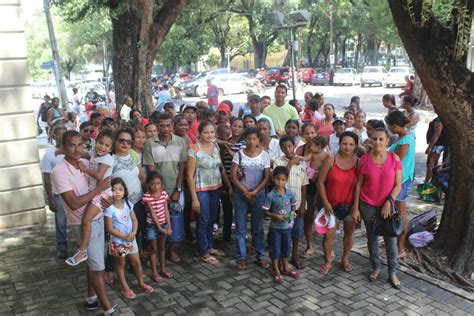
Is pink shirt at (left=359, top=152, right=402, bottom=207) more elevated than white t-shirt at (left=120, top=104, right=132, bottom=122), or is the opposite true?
white t-shirt at (left=120, top=104, right=132, bottom=122)

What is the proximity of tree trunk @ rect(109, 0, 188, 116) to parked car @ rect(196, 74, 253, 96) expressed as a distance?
19682 mm

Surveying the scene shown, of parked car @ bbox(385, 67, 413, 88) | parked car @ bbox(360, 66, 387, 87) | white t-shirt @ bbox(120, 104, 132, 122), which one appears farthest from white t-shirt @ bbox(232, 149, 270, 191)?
parked car @ bbox(360, 66, 387, 87)

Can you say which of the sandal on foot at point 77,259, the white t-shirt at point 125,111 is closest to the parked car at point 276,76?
the white t-shirt at point 125,111

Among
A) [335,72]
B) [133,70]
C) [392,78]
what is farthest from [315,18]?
[133,70]

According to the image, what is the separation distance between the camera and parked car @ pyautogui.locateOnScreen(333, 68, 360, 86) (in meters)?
36.7

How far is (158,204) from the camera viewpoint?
480cm

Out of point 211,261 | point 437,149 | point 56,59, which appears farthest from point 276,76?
point 211,261

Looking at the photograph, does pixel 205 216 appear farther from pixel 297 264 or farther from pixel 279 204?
pixel 297 264

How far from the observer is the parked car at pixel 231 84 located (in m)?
31.1

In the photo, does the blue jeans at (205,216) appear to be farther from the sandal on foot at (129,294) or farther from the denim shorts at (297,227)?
the sandal on foot at (129,294)

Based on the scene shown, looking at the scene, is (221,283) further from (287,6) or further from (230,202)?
(287,6)

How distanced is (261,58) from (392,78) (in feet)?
54.7

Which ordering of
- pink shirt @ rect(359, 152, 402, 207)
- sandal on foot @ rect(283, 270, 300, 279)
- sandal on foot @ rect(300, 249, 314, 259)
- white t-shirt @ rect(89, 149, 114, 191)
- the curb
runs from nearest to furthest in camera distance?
white t-shirt @ rect(89, 149, 114, 191) → the curb → pink shirt @ rect(359, 152, 402, 207) → sandal on foot @ rect(283, 270, 300, 279) → sandal on foot @ rect(300, 249, 314, 259)

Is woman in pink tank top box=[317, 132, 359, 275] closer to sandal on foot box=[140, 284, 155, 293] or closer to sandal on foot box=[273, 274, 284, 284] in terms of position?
sandal on foot box=[273, 274, 284, 284]
